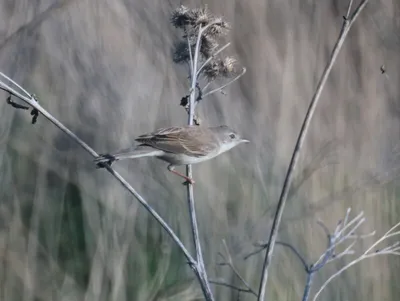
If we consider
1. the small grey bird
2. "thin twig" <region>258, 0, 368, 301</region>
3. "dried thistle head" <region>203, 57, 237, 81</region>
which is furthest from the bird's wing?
"thin twig" <region>258, 0, 368, 301</region>

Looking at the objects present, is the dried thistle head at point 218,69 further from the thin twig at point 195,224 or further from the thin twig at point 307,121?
the thin twig at point 307,121

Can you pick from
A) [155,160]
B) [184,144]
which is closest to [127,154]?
[184,144]

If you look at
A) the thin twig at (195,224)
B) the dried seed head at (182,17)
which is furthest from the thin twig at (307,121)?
the dried seed head at (182,17)

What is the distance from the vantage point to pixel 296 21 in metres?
1.57

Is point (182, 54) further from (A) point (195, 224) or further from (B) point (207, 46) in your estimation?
(A) point (195, 224)

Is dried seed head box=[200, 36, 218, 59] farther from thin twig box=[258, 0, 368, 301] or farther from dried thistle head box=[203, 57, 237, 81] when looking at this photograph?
thin twig box=[258, 0, 368, 301]

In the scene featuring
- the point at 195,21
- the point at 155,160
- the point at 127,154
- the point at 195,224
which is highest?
the point at 195,21

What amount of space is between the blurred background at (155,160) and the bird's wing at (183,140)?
0.32 meters

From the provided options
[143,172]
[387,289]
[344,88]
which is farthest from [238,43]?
[387,289]

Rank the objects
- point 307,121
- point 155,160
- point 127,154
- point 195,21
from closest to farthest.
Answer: point 307,121 < point 127,154 < point 195,21 < point 155,160

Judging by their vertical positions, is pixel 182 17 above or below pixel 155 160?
above

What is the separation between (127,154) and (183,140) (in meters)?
0.17

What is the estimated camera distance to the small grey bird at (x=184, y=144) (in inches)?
42.6

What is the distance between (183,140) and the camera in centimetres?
113
